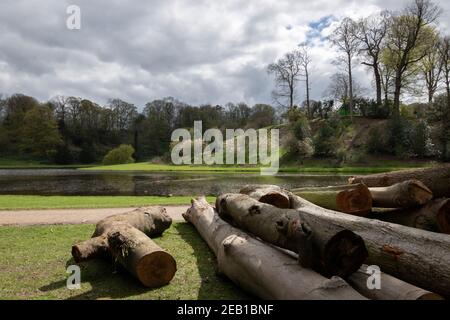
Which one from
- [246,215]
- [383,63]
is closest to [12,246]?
[246,215]

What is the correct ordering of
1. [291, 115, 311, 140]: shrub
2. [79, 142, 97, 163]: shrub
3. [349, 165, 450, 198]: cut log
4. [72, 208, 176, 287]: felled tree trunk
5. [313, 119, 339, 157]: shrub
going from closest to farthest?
[72, 208, 176, 287]: felled tree trunk, [349, 165, 450, 198]: cut log, [313, 119, 339, 157]: shrub, [291, 115, 311, 140]: shrub, [79, 142, 97, 163]: shrub

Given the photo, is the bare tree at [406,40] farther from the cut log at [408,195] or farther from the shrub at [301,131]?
the cut log at [408,195]

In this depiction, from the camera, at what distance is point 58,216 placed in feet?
43.2

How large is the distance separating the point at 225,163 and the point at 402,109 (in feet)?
99.0

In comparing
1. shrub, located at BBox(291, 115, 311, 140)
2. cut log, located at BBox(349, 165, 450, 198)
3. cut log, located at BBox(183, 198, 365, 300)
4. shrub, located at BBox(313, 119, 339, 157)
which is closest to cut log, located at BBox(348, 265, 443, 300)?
cut log, located at BBox(183, 198, 365, 300)

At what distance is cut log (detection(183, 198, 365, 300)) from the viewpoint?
4270mm

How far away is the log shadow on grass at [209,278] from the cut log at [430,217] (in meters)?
3.45

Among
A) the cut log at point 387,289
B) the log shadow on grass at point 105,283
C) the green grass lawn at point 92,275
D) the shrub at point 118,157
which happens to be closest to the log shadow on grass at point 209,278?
the green grass lawn at point 92,275

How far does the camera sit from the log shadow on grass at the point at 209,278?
557 centimetres

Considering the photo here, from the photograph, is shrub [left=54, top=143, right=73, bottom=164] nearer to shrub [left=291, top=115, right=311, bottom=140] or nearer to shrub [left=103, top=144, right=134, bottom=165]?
shrub [left=103, top=144, right=134, bottom=165]

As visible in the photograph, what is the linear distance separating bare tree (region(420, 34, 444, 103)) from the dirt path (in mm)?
57386

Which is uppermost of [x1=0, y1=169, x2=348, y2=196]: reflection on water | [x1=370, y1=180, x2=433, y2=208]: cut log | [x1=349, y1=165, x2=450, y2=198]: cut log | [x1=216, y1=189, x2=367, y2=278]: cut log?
[x1=349, y1=165, x2=450, y2=198]: cut log

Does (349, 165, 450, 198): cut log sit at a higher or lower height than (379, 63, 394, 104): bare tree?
lower

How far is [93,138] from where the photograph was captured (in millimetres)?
113375
